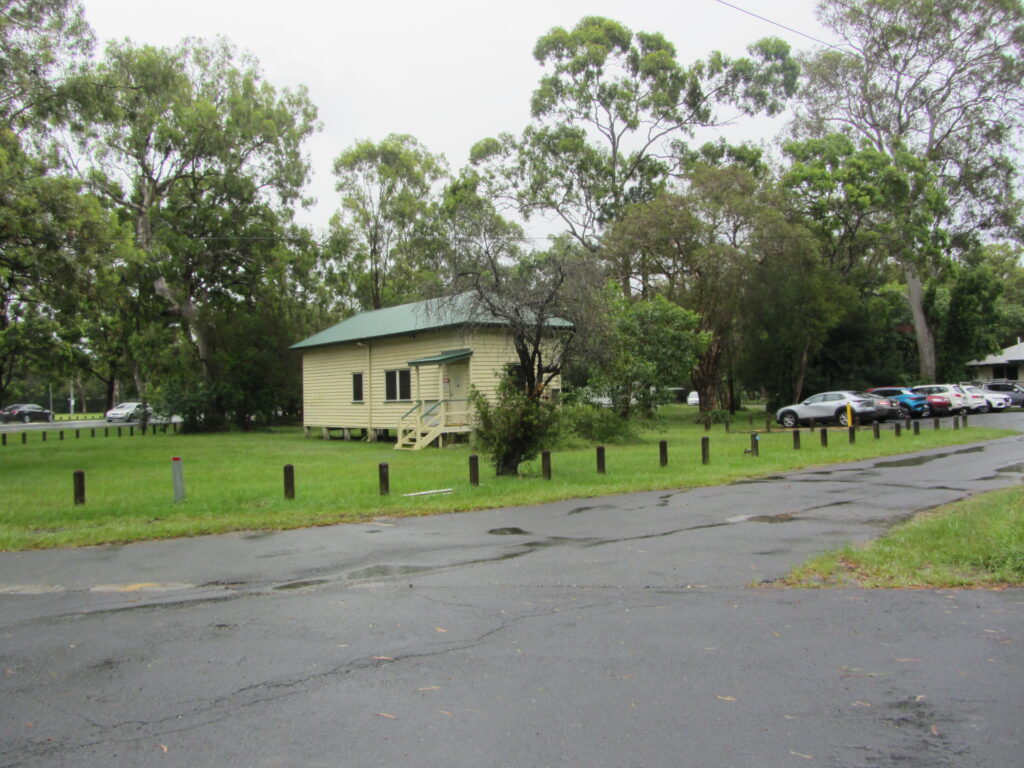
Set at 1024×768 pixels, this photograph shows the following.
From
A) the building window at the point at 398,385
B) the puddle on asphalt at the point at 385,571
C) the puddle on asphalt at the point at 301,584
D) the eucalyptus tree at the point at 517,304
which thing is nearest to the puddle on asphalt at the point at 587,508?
the eucalyptus tree at the point at 517,304

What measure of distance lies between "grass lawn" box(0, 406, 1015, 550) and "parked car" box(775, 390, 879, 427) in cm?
416

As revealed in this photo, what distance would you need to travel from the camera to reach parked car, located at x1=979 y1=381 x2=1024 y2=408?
147ft

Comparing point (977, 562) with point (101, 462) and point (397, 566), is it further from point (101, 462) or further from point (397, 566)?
point (101, 462)

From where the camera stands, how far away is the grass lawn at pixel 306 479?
11.6 metres

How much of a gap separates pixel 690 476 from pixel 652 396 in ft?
41.1

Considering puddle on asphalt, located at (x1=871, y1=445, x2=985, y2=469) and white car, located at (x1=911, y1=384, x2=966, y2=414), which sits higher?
white car, located at (x1=911, y1=384, x2=966, y2=414)

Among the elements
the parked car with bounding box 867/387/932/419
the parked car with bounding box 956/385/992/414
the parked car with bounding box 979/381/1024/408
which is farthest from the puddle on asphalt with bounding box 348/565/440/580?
the parked car with bounding box 979/381/1024/408

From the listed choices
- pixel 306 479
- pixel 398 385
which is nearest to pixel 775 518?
pixel 306 479

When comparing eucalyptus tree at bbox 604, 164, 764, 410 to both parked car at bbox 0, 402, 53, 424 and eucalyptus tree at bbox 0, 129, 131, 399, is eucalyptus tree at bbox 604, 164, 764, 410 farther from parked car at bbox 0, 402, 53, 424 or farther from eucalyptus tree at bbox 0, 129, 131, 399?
parked car at bbox 0, 402, 53, 424

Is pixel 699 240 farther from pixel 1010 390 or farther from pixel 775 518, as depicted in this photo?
pixel 775 518

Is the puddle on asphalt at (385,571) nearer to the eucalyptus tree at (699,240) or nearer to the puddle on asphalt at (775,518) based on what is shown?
the puddle on asphalt at (775,518)

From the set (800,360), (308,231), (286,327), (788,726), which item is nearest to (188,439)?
(286,327)

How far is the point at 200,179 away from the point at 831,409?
33.3 metres

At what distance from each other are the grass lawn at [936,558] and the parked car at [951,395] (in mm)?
31838
